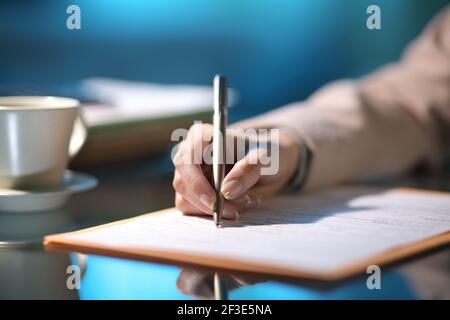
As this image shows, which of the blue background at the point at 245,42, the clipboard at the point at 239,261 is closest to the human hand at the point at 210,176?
the clipboard at the point at 239,261

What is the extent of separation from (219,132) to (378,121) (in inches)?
18.8

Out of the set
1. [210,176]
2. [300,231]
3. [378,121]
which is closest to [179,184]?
[210,176]

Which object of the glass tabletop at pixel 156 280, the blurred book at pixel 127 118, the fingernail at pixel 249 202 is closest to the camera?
the glass tabletop at pixel 156 280

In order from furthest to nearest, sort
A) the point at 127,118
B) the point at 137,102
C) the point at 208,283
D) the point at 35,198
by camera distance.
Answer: the point at 137,102 → the point at 127,118 → the point at 35,198 → the point at 208,283

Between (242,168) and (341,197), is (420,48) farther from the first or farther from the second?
(242,168)

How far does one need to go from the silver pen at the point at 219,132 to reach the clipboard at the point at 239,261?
0.11 metres

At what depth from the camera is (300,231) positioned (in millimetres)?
682

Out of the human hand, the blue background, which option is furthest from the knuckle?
the blue background

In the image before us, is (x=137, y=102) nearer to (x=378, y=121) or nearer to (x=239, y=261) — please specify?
(x=378, y=121)

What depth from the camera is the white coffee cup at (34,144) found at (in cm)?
79

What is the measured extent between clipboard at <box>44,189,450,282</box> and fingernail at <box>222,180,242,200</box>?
0.13m

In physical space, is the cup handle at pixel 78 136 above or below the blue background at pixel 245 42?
below

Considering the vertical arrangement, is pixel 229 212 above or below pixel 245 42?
below
